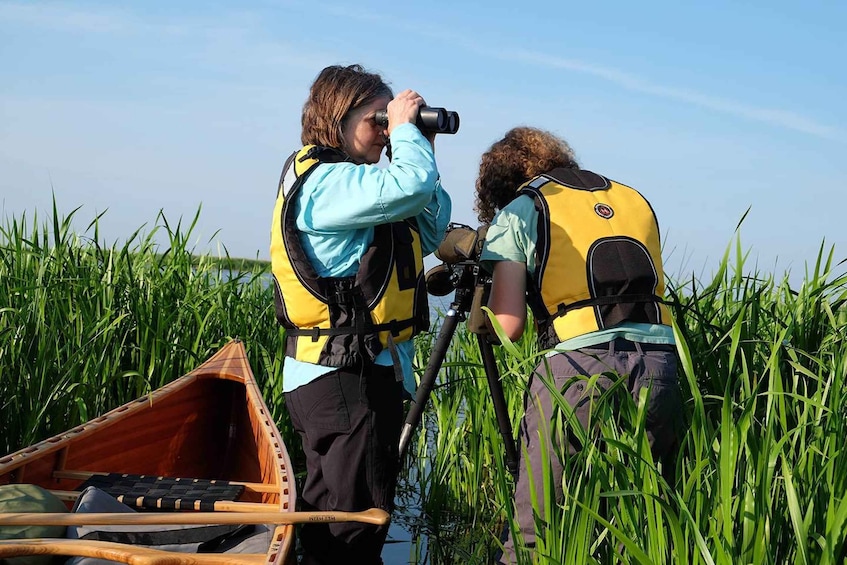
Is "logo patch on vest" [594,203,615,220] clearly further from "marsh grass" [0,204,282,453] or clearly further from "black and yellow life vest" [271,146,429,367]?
"marsh grass" [0,204,282,453]

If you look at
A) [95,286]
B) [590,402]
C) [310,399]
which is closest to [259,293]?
[95,286]

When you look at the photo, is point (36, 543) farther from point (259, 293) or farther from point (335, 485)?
point (259, 293)

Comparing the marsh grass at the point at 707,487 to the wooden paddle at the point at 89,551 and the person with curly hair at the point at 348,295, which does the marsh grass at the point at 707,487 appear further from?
the wooden paddle at the point at 89,551

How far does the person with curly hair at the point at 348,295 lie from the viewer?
97.3 inches

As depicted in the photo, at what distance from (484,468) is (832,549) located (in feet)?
8.71

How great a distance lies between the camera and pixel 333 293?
2.57 metres

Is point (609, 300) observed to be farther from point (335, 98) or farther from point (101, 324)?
point (101, 324)

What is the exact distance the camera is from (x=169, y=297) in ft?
15.4

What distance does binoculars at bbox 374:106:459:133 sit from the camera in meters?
2.60

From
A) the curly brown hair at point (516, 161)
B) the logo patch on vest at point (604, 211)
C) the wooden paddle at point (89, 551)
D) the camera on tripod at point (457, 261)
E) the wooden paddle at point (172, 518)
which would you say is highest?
the curly brown hair at point (516, 161)

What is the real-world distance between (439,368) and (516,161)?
79cm

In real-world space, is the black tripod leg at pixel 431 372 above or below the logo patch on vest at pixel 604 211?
below

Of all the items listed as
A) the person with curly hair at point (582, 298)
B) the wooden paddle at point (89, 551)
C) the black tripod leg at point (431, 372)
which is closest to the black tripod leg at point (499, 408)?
the black tripod leg at point (431, 372)

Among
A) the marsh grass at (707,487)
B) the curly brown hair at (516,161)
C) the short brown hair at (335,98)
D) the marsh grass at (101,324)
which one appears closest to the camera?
the marsh grass at (707,487)
